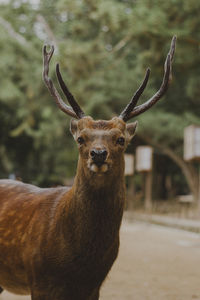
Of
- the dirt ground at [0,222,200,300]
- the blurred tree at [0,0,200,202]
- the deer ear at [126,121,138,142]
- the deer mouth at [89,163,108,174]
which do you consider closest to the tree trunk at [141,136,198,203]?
the blurred tree at [0,0,200,202]

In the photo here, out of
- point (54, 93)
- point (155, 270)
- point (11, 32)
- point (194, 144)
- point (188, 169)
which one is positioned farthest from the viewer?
point (11, 32)

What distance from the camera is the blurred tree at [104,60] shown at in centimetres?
1237

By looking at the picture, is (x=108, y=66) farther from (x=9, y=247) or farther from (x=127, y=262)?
(x=9, y=247)

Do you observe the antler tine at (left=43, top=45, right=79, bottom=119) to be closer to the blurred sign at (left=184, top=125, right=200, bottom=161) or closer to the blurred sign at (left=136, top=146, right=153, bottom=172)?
the blurred sign at (left=184, top=125, right=200, bottom=161)

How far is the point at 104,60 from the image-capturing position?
15.7 meters

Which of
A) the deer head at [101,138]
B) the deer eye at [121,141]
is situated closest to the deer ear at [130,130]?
the deer head at [101,138]

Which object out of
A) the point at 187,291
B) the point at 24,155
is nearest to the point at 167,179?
the point at 24,155

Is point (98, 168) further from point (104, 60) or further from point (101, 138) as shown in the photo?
point (104, 60)

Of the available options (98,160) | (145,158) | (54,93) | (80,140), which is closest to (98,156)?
(98,160)

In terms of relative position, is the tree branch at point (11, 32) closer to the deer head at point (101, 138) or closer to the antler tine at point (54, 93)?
the antler tine at point (54, 93)

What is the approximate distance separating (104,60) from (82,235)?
44.8ft

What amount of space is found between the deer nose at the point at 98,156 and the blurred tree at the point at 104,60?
983 cm

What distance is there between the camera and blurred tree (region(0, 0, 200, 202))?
12367mm

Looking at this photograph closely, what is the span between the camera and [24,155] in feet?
75.9
